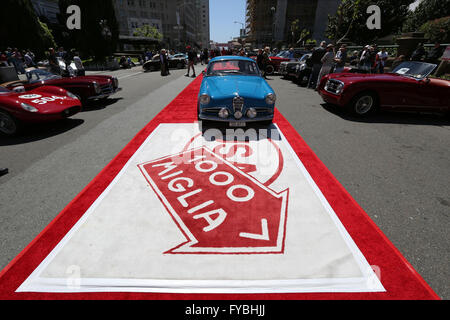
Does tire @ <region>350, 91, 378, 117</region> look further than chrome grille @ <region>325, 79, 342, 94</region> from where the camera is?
No

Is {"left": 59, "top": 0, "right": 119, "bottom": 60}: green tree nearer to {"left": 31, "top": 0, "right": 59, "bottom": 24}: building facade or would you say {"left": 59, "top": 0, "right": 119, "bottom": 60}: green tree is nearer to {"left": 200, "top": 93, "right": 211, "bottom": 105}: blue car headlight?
{"left": 200, "top": 93, "right": 211, "bottom": 105}: blue car headlight

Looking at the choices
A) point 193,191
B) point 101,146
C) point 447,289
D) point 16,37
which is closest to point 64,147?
point 101,146

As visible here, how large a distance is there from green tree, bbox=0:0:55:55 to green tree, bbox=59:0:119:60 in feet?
11.4

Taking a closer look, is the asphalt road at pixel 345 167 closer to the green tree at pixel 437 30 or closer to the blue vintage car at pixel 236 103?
the blue vintage car at pixel 236 103

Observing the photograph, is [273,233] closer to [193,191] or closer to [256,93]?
[193,191]

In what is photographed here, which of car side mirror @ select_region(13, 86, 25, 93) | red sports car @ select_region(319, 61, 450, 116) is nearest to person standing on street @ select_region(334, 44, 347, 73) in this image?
red sports car @ select_region(319, 61, 450, 116)

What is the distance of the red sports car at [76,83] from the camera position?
248 inches

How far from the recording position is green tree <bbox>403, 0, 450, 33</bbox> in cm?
3319

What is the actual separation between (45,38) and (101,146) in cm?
2964

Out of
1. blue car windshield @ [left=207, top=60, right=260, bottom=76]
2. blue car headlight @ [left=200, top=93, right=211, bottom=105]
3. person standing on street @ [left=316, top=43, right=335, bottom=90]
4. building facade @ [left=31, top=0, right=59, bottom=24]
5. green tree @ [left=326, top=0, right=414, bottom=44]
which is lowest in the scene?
blue car headlight @ [left=200, top=93, right=211, bottom=105]

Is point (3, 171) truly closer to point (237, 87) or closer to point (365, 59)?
point (237, 87)

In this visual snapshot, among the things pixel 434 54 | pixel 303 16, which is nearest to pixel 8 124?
pixel 434 54

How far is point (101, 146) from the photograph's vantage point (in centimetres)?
449

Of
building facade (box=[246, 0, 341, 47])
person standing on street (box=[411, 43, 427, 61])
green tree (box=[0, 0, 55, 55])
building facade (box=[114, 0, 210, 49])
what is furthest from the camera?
building facade (box=[114, 0, 210, 49])
